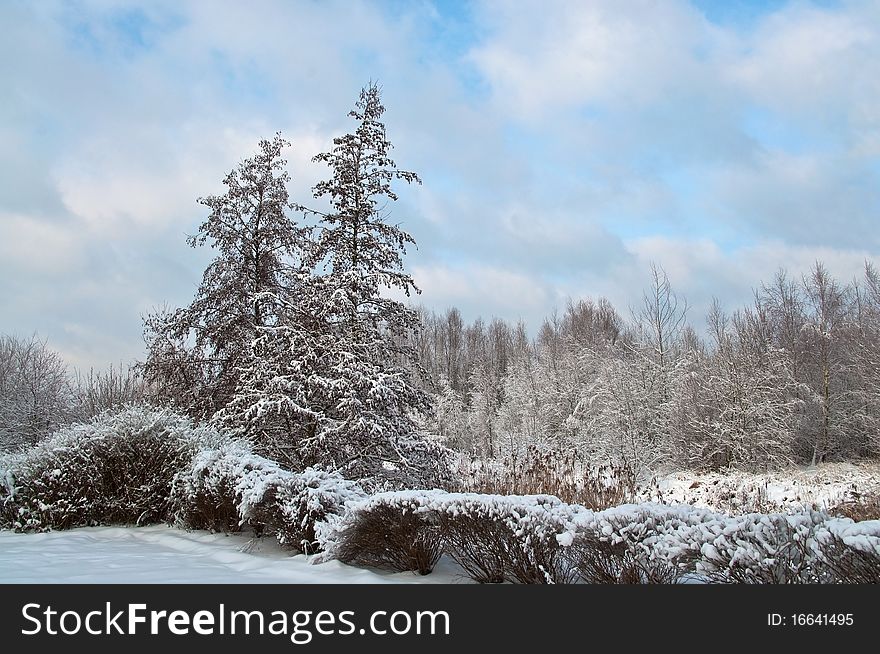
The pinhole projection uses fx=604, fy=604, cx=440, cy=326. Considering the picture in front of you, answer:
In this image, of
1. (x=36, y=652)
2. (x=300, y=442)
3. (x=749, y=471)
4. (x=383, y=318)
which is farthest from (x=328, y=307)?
(x=749, y=471)

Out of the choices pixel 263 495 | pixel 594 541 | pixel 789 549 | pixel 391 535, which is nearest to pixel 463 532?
pixel 391 535

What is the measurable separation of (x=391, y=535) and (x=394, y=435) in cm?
591

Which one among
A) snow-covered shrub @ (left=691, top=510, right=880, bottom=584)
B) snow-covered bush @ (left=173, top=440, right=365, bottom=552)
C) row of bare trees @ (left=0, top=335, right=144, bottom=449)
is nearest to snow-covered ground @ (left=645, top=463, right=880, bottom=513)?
snow-covered bush @ (left=173, top=440, right=365, bottom=552)

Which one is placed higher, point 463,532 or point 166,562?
point 463,532

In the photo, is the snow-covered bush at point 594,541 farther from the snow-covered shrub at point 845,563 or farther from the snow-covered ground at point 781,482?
the snow-covered ground at point 781,482

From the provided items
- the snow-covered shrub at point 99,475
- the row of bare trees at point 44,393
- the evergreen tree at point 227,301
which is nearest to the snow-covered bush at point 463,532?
the snow-covered shrub at point 99,475

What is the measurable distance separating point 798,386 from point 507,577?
20.8m

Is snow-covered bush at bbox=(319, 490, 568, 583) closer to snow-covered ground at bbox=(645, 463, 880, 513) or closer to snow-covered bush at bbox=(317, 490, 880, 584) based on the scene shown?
snow-covered bush at bbox=(317, 490, 880, 584)

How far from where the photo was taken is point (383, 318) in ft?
40.5

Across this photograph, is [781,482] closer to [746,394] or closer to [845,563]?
[746,394]

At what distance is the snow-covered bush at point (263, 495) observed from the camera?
6180mm

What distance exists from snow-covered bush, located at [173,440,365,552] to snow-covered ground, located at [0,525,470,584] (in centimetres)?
24

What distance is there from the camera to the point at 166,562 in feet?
19.4

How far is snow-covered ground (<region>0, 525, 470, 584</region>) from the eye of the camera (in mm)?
5094
